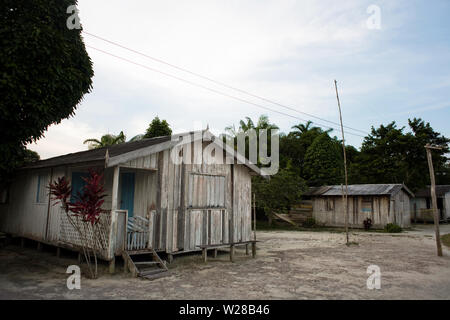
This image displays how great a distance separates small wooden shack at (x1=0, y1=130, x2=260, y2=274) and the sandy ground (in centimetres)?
81

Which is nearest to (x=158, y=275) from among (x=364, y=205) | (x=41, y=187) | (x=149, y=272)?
(x=149, y=272)

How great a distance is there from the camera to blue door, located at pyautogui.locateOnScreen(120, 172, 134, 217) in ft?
35.2

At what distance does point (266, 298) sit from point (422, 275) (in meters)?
4.94

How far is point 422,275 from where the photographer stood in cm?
844

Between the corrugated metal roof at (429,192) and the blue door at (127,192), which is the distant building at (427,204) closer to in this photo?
the corrugated metal roof at (429,192)

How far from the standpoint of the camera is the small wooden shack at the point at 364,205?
21922 mm

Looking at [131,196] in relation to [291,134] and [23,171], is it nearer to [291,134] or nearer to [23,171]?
[23,171]

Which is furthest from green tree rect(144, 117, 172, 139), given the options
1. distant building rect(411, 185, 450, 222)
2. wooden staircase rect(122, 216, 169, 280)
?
distant building rect(411, 185, 450, 222)

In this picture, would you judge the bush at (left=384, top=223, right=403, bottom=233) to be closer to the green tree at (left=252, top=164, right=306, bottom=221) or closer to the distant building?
the green tree at (left=252, top=164, right=306, bottom=221)

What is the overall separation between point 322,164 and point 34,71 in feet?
93.2

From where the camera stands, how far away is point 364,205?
75.3 ft

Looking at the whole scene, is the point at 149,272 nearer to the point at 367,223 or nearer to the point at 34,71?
the point at 34,71

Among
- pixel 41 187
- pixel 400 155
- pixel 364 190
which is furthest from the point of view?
pixel 400 155

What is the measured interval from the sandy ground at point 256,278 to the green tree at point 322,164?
19.4 metres
